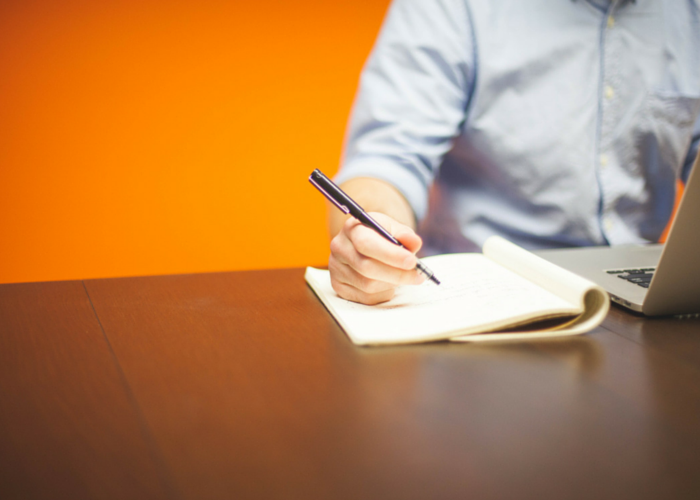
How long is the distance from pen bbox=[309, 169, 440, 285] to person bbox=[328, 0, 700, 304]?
14.2 inches

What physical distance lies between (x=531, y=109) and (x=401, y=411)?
793mm

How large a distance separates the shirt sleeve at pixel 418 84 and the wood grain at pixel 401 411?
49 cm

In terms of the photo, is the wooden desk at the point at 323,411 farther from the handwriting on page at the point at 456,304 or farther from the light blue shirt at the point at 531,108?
the light blue shirt at the point at 531,108

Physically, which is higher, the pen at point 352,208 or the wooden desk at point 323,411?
the pen at point 352,208

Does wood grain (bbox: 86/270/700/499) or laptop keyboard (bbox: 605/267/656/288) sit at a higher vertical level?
wood grain (bbox: 86/270/700/499)

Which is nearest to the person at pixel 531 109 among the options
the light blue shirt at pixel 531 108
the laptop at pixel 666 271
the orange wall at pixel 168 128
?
the light blue shirt at pixel 531 108

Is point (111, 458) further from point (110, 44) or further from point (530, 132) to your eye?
point (110, 44)

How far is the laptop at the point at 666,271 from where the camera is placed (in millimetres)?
449

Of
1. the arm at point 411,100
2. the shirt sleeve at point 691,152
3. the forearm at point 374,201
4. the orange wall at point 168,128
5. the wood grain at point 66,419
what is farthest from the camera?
the orange wall at point 168,128

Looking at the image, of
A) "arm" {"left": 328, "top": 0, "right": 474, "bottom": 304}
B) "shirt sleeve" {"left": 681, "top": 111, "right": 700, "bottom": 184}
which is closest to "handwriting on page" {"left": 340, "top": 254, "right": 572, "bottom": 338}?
"arm" {"left": 328, "top": 0, "right": 474, "bottom": 304}

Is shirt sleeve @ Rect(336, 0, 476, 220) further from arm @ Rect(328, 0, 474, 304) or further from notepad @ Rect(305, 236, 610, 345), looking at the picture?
notepad @ Rect(305, 236, 610, 345)

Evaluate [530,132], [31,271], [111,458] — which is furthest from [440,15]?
[31,271]

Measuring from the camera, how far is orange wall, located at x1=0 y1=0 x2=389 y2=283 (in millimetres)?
1627

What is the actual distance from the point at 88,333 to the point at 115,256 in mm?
1449
